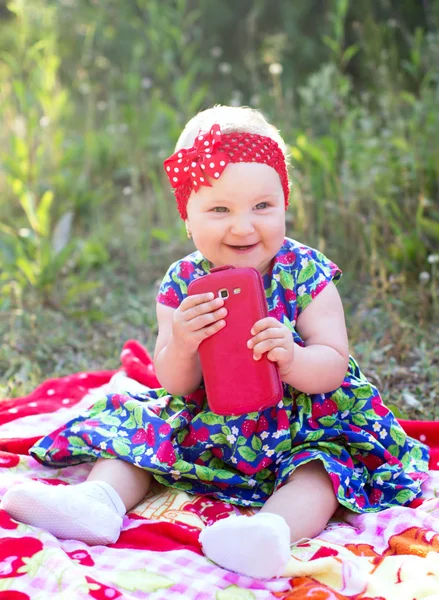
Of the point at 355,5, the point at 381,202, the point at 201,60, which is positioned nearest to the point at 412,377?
the point at 381,202

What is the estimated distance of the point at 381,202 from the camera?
9.46 feet

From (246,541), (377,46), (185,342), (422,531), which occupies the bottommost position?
(422,531)

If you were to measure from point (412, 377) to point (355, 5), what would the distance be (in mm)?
2610

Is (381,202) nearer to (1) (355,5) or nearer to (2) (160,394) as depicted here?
(2) (160,394)

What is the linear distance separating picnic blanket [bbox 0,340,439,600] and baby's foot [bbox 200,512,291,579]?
0.02m

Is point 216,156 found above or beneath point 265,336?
above

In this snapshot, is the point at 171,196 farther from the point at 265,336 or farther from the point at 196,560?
the point at 196,560

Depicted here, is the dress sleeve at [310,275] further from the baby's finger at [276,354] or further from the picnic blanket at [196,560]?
the picnic blanket at [196,560]

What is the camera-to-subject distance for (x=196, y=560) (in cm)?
140

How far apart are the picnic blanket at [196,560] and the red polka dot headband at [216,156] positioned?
73 centimetres

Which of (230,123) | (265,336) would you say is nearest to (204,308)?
(265,336)

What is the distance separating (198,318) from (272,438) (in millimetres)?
349

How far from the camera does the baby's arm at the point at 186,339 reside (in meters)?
1.47

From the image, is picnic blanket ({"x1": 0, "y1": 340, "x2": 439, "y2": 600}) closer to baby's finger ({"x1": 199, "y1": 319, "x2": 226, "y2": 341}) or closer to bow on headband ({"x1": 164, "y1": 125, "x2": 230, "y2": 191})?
baby's finger ({"x1": 199, "y1": 319, "x2": 226, "y2": 341})
